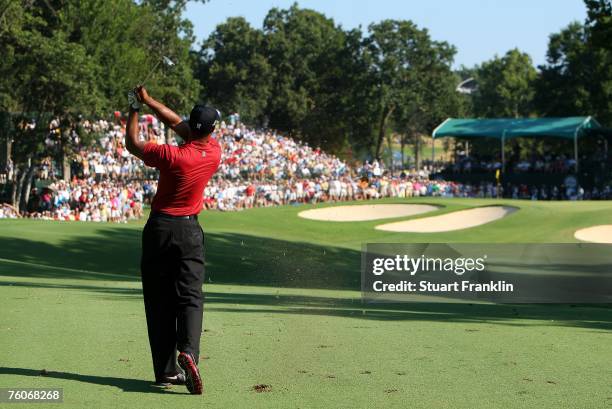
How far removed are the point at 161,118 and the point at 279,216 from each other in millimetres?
42145

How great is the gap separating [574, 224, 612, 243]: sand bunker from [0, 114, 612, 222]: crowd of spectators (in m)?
19.5

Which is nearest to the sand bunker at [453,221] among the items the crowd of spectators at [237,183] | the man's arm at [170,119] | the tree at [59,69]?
the crowd of spectators at [237,183]

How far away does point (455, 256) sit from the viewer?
57.7ft

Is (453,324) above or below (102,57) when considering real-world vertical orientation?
below

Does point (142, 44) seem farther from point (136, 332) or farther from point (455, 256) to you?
point (136, 332)

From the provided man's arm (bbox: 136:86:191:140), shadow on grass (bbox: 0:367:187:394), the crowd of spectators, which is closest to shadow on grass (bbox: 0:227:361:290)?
shadow on grass (bbox: 0:367:187:394)

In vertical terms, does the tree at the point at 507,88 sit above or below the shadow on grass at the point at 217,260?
above

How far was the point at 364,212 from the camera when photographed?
176ft

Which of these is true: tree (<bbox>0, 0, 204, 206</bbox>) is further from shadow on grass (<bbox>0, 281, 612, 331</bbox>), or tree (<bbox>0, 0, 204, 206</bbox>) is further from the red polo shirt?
the red polo shirt

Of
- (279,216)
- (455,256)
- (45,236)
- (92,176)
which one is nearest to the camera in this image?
(455,256)

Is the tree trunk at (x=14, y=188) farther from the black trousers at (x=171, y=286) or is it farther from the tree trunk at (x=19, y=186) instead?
the black trousers at (x=171, y=286)

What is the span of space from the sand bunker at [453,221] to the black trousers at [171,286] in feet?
125

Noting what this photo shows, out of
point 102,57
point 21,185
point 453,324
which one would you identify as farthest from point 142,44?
point 453,324

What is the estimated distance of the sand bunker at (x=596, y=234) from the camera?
37.9 m
